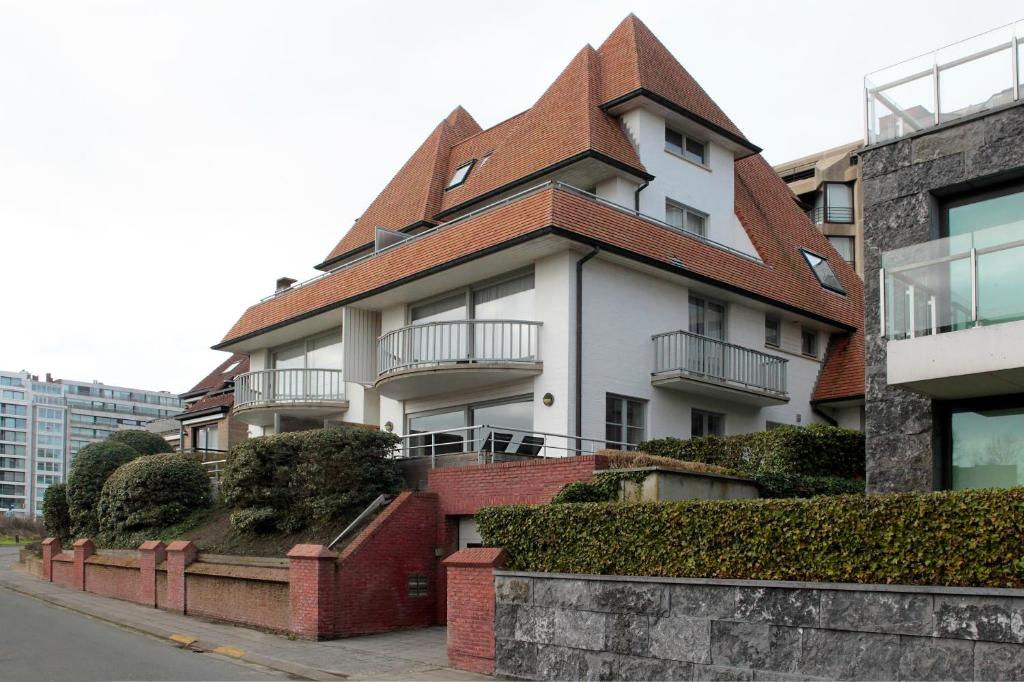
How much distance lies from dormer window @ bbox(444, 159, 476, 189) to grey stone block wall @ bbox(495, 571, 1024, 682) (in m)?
16.4

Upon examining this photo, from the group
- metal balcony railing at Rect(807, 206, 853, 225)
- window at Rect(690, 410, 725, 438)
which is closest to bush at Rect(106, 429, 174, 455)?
window at Rect(690, 410, 725, 438)

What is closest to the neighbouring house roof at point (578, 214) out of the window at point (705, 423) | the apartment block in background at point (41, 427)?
the window at point (705, 423)

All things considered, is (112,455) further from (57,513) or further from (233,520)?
(233,520)

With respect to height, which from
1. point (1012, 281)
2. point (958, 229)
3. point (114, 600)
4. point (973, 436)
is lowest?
point (114, 600)

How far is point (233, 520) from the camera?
21.4m

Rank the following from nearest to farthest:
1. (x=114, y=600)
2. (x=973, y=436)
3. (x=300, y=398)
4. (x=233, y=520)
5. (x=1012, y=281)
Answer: (x=1012, y=281)
(x=973, y=436)
(x=233, y=520)
(x=114, y=600)
(x=300, y=398)

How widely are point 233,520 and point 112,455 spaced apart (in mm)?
10143

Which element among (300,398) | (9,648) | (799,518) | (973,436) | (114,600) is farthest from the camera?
(300,398)

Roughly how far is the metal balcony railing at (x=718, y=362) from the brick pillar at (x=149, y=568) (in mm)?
11299

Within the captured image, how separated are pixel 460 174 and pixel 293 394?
7488 mm

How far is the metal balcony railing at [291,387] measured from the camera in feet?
90.5

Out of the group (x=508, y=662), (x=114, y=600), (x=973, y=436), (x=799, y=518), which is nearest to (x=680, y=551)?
Answer: (x=799, y=518)

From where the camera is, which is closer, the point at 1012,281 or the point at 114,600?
the point at 1012,281

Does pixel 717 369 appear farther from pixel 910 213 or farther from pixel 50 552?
pixel 50 552
